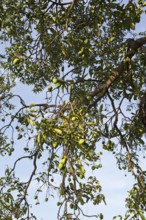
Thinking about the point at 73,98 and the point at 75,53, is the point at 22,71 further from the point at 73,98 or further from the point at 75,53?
the point at 73,98

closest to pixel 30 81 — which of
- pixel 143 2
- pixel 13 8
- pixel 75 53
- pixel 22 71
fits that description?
pixel 22 71

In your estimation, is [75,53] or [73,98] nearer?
[73,98]

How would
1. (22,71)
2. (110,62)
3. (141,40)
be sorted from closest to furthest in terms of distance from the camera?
(141,40) → (110,62) → (22,71)

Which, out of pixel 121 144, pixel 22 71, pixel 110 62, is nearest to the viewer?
pixel 121 144

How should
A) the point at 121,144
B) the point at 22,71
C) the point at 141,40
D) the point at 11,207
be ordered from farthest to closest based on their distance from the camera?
the point at 22,71 → the point at 121,144 → the point at 141,40 → the point at 11,207

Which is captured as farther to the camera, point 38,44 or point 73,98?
point 38,44

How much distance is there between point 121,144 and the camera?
26.6 feet

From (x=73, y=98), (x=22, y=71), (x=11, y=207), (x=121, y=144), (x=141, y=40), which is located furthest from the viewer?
(x=22, y=71)

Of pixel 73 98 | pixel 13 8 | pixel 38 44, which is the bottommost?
pixel 73 98

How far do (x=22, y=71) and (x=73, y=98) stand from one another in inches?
137

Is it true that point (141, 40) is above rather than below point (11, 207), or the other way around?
above

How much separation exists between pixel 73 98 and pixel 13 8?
96.0 inches

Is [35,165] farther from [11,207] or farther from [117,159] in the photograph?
[117,159]

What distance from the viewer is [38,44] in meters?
7.50
